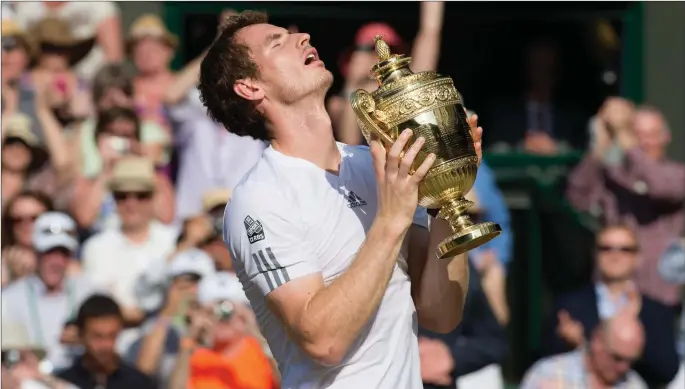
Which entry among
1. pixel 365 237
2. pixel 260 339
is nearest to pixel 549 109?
pixel 260 339

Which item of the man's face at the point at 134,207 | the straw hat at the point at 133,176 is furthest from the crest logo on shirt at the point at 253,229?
the straw hat at the point at 133,176

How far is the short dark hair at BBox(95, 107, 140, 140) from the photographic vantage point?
25.8ft

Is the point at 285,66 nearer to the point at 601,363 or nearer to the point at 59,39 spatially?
the point at 601,363

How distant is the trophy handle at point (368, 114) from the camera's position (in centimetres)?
359

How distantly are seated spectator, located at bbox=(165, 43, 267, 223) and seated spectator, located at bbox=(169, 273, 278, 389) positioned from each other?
139 centimetres

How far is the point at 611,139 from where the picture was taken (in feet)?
28.0

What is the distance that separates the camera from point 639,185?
8.07 meters

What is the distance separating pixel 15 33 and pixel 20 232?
144cm

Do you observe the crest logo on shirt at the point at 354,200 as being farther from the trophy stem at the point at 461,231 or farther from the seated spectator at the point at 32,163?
the seated spectator at the point at 32,163

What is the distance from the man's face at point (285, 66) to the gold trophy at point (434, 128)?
23 centimetres

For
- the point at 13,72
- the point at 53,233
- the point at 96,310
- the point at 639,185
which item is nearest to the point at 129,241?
the point at 53,233

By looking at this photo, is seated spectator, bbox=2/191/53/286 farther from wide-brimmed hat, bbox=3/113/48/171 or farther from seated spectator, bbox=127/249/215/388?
seated spectator, bbox=127/249/215/388

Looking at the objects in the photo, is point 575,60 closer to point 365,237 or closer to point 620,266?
point 620,266

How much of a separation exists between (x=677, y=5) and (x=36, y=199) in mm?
4877
